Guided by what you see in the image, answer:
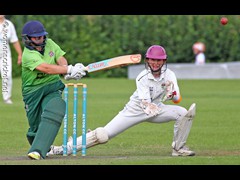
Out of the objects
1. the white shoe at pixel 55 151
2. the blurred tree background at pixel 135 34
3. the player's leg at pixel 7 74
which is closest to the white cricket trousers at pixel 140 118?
the white shoe at pixel 55 151

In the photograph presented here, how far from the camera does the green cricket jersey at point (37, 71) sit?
10562 mm

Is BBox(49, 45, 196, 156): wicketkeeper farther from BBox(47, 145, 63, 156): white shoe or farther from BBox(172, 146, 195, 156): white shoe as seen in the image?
BBox(47, 145, 63, 156): white shoe

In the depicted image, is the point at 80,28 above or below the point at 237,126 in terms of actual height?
above

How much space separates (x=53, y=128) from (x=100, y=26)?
20.2m

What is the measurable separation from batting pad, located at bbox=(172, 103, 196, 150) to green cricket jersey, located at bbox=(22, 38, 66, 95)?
168 cm

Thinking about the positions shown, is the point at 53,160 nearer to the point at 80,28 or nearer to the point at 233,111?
the point at 233,111

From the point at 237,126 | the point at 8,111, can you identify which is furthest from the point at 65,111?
the point at 8,111

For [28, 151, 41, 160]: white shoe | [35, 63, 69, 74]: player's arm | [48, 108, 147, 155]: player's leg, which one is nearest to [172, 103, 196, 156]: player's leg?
[48, 108, 147, 155]: player's leg

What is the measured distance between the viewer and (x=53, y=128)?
1053cm

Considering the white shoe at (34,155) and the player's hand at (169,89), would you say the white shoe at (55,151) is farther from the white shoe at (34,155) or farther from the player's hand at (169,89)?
the player's hand at (169,89)

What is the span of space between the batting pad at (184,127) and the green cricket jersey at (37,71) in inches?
66.2

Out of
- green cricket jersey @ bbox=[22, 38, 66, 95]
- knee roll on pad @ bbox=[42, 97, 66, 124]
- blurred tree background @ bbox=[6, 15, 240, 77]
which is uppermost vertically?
blurred tree background @ bbox=[6, 15, 240, 77]

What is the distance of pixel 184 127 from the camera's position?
35.4 feet

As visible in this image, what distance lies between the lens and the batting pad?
10.7m
